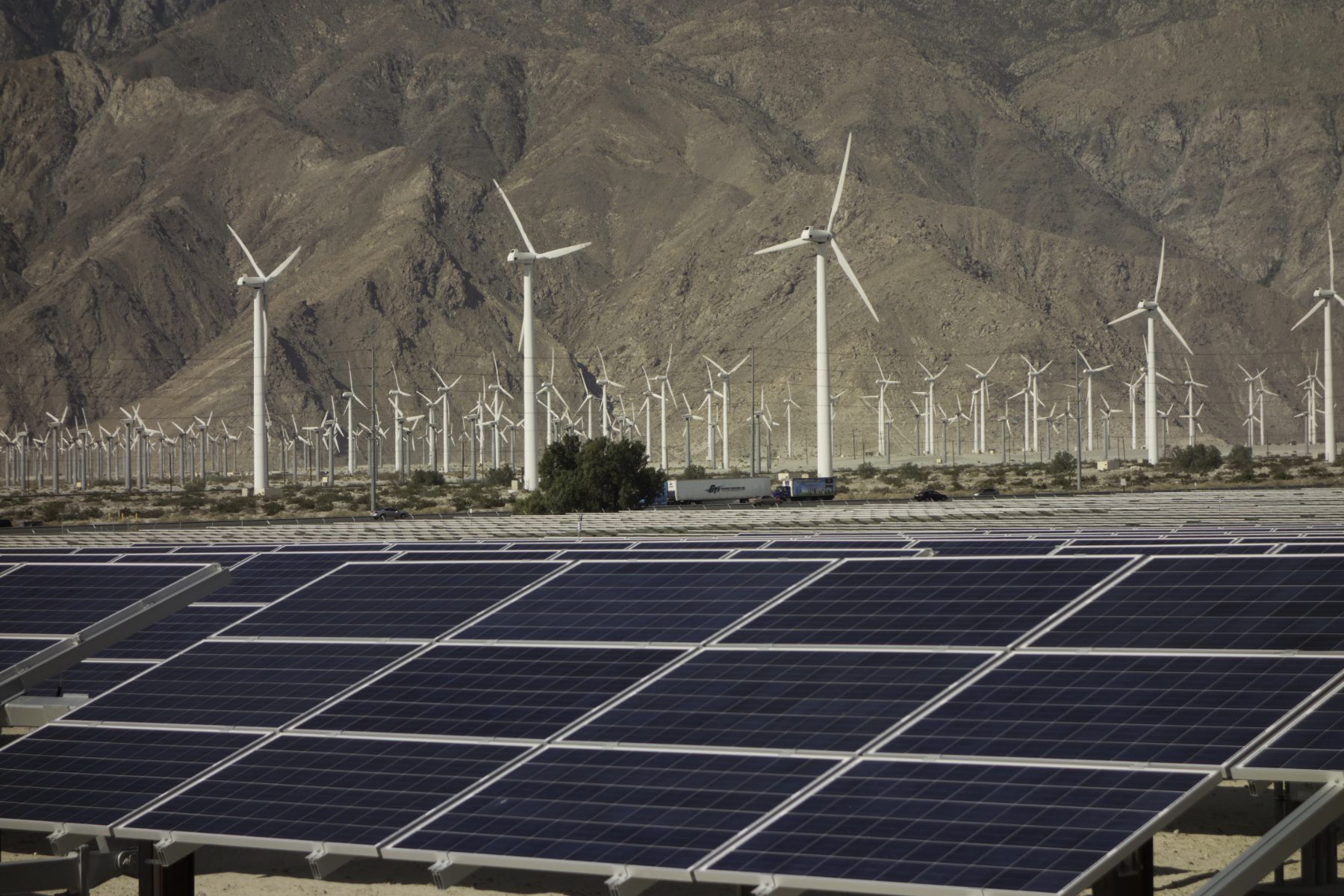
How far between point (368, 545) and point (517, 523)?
2839 cm

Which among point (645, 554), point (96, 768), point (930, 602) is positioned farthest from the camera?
point (645, 554)

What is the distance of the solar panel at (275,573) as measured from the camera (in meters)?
28.9

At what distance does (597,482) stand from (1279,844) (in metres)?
76.5

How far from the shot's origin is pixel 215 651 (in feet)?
85.5

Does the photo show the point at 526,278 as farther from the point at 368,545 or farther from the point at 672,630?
the point at 672,630

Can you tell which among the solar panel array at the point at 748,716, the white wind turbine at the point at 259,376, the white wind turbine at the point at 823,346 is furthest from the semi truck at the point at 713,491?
the solar panel array at the point at 748,716

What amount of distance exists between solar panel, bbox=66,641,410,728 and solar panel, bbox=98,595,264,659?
2.53ft

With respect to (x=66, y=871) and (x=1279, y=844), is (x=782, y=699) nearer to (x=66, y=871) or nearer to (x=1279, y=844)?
(x=1279, y=844)

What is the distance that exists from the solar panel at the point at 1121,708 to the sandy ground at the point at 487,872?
188 inches

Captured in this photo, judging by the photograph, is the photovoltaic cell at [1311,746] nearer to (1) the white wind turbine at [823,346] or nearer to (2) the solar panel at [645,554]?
(2) the solar panel at [645,554]

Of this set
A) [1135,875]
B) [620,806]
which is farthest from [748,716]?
[1135,875]

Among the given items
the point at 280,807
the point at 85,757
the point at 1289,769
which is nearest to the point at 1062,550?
the point at 1289,769

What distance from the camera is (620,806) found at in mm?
18656

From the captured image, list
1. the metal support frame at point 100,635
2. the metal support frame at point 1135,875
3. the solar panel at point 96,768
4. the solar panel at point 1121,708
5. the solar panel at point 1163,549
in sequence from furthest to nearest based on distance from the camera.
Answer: the solar panel at point 1163,549 < the solar panel at point 96,768 < the metal support frame at point 100,635 < the solar panel at point 1121,708 < the metal support frame at point 1135,875
